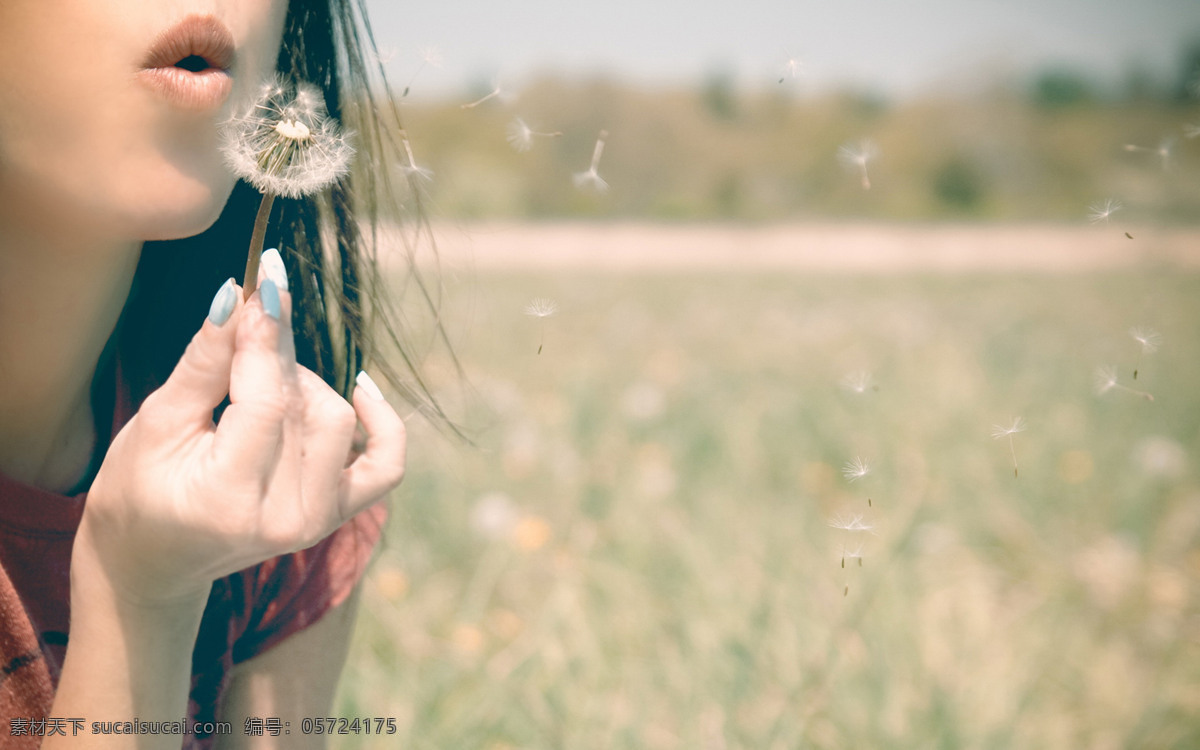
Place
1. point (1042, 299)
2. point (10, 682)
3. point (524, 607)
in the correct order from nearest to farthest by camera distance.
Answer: point (10, 682)
point (524, 607)
point (1042, 299)

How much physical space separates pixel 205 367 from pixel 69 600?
43cm

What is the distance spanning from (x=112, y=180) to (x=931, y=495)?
67.1 inches

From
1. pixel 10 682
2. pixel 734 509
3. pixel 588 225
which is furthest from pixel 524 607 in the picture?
pixel 588 225

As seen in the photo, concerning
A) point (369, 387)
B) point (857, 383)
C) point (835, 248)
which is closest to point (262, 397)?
point (369, 387)

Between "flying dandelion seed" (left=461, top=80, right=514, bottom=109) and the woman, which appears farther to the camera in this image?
"flying dandelion seed" (left=461, top=80, right=514, bottom=109)

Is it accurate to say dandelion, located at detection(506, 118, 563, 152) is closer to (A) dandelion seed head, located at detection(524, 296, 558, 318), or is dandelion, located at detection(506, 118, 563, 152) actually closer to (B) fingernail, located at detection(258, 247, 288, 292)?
Answer: (A) dandelion seed head, located at detection(524, 296, 558, 318)

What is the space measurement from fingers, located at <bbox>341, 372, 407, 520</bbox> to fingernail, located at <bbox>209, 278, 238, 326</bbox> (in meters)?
0.11

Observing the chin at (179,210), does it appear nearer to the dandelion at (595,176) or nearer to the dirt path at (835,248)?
→ the dandelion at (595,176)

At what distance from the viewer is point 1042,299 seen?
17.8ft

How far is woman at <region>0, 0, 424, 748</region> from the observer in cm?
63

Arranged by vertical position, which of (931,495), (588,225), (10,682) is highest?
(10,682)

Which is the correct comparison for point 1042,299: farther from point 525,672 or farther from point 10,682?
point 10,682

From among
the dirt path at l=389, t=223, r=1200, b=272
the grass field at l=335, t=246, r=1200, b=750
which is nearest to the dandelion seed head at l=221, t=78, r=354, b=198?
the grass field at l=335, t=246, r=1200, b=750

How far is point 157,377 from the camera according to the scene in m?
0.99
